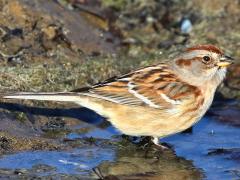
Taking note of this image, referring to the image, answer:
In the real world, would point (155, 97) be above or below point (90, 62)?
below

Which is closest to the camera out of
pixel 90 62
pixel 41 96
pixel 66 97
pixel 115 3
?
pixel 41 96

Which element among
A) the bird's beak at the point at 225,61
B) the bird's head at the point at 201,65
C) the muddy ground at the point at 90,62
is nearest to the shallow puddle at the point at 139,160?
the muddy ground at the point at 90,62

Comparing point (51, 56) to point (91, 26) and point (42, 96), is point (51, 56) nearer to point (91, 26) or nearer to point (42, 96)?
point (91, 26)

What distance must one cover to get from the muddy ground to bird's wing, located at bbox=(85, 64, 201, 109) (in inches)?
17.1

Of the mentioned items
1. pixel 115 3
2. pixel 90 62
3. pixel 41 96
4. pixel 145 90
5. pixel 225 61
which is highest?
pixel 115 3

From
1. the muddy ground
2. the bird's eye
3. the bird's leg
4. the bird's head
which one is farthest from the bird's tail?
the bird's eye

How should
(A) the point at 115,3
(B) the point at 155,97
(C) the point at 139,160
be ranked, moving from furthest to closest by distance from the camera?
1. (A) the point at 115,3
2. (B) the point at 155,97
3. (C) the point at 139,160

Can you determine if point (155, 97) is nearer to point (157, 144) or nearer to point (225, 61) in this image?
point (157, 144)

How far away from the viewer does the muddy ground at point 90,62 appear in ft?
21.0

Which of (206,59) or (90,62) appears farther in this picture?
(90,62)

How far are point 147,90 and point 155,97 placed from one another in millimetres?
111

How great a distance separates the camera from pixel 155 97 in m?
6.95

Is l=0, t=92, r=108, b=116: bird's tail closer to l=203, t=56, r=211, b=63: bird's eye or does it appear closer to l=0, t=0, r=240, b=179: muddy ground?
l=0, t=0, r=240, b=179: muddy ground

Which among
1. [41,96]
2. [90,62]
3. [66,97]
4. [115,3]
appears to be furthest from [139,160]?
[115,3]
